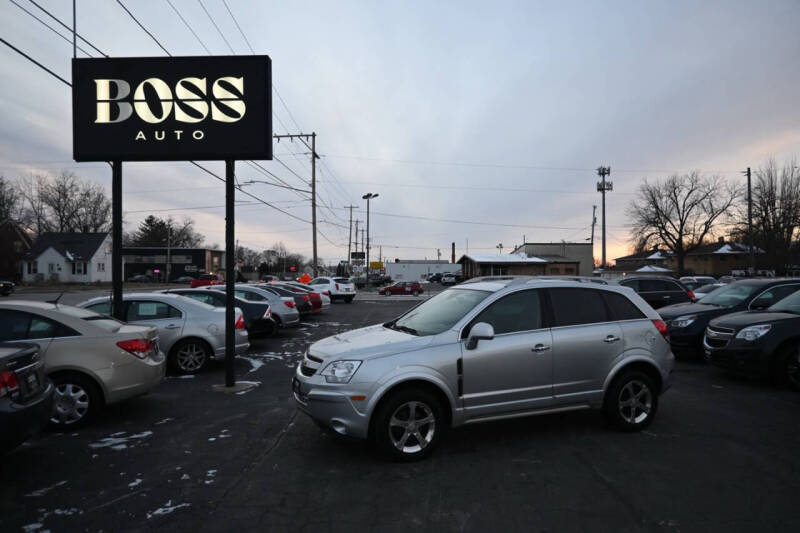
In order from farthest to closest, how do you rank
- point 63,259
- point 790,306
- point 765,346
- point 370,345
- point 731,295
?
point 63,259
point 731,295
point 790,306
point 765,346
point 370,345

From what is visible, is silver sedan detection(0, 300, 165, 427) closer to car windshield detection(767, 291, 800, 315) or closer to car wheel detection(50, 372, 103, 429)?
car wheel detection(50, 372, 103, 429)

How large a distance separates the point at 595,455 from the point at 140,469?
424 centimetres

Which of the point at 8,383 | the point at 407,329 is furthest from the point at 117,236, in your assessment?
the point at 407,329

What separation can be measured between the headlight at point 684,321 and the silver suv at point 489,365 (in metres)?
4.85

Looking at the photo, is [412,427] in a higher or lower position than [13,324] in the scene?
lower

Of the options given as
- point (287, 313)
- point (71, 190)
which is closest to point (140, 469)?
point (287, 313)

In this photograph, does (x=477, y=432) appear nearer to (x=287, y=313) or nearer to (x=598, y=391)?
(x=598, y=391)

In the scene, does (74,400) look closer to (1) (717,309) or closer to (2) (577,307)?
(2) (577,307)

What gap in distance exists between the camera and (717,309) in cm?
937

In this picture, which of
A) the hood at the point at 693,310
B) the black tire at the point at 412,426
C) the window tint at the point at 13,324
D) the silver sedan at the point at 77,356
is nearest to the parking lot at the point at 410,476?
the black tire at the point at 412,426

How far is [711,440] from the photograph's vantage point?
16.3ft

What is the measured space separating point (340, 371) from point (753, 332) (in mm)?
6563

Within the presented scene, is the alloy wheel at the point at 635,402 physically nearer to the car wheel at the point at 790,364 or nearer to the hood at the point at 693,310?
the car wheel at the point at 790,364

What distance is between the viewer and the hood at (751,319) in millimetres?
7117
